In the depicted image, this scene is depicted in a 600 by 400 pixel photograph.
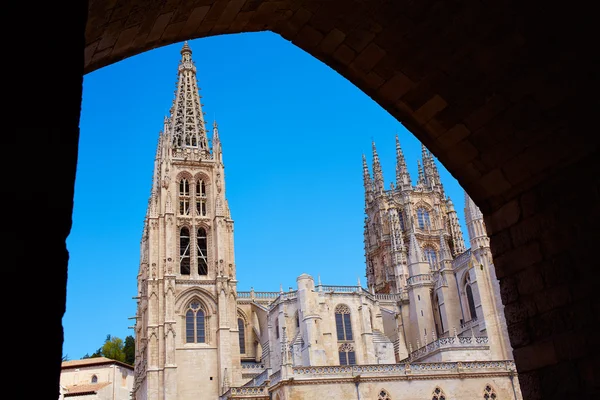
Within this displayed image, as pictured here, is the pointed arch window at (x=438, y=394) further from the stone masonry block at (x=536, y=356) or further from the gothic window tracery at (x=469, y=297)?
the stone masonry block at (x=536, y=356)

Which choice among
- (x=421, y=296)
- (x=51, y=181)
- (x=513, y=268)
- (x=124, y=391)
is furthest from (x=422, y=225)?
(x=51, y=181)

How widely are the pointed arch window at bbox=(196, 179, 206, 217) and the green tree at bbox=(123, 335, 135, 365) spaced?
32.4 m

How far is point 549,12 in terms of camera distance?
186 inches

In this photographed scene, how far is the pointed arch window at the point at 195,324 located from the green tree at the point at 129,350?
3229 cm

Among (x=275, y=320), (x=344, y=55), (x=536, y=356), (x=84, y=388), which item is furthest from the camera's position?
(x=84, y=388)

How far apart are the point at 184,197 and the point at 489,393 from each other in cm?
2507

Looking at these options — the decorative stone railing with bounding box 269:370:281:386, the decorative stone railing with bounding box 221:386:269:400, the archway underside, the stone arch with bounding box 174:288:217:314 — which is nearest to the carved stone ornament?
the stone arch with bounding box 174:288:217:314

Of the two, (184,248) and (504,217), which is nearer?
(504,217)

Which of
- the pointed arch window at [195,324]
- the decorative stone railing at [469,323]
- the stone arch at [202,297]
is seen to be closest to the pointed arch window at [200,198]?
the stone arch at [202,297]

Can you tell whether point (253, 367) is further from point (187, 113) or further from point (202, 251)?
point (187, 113)

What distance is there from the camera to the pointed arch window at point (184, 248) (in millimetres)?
41850

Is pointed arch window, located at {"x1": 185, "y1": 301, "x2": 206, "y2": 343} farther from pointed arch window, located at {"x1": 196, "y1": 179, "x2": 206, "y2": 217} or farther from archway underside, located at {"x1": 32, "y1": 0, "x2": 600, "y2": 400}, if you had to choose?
archway underside, located at {"x1": 32, "y1": 0, "x2": 600, "y2": 400}

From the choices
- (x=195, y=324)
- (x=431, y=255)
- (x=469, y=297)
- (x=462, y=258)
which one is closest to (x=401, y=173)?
(x=431, y=255)

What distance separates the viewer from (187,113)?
158 ft
